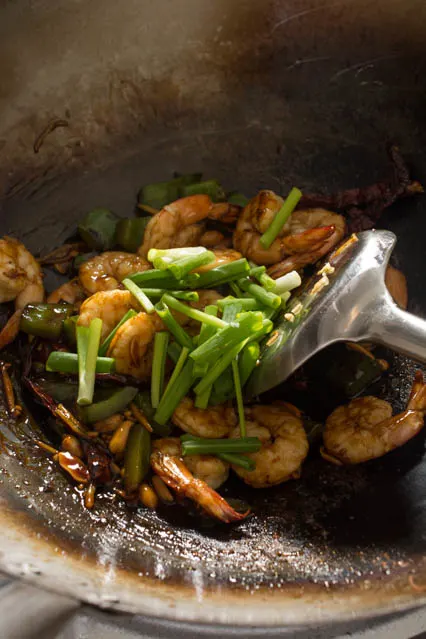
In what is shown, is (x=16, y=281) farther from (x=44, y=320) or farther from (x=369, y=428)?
(x=369, y=428)

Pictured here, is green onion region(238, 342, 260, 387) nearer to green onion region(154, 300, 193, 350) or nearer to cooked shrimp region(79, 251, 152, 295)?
green onion region(154, 300, 193, 350)

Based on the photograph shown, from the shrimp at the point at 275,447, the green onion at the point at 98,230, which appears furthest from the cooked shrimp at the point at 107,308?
the shrimp at the point at 275,447

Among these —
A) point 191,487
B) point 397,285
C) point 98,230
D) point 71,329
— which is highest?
point 98,230

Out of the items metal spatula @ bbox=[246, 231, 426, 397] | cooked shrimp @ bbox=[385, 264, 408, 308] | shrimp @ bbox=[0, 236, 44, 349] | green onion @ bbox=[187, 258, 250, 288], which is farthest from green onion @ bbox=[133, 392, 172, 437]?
cooked shrimp @ bbox=[385, 264, 408, 308]

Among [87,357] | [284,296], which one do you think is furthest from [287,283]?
[87,357]

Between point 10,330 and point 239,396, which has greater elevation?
point 10,330

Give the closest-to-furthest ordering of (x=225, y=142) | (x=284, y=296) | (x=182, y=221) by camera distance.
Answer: (x=284, y=296)
(x=182, y=221)
(x=225, y=142)

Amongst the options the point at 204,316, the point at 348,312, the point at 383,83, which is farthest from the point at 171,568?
the point at 383,83
